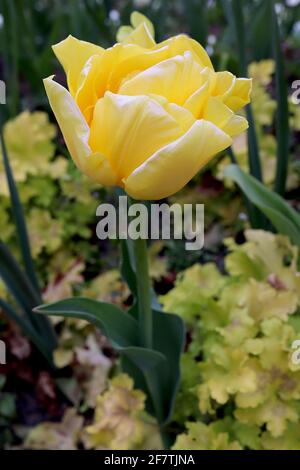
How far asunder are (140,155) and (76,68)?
0.37ft

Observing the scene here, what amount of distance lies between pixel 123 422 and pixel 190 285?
23 cm

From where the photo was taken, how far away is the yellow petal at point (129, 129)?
0.45 m

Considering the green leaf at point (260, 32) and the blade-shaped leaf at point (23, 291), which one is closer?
the blade-shaped leaf at point (23, 291)

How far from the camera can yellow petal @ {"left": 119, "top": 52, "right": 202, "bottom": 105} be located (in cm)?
47

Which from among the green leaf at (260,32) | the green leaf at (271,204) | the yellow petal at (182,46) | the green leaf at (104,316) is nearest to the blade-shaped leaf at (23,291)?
the green leaf at (104,316)

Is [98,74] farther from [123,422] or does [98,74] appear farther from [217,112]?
[123,422]

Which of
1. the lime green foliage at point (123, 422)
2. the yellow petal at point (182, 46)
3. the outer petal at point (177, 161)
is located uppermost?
the yellow petal at point (182, 46)

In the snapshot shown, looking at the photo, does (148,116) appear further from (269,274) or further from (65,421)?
(65,421)

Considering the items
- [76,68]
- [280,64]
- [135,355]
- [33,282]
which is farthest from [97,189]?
[76,68]

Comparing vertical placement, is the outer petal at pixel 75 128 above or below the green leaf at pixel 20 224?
above

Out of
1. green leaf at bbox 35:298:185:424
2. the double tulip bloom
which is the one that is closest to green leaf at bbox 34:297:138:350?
green leaf at bbox 35:298:185:424

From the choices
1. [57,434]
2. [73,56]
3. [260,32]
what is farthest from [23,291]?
[260,32]

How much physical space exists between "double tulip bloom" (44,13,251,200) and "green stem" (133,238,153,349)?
0.12 meters
